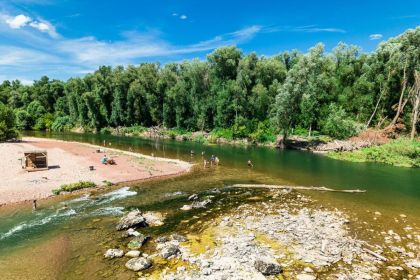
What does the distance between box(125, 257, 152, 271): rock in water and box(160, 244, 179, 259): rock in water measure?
1088 millimetres

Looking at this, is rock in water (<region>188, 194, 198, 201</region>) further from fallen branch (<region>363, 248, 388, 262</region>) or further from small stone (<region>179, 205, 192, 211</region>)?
fallen branch (<region>363, 248, 388, 262</region>)

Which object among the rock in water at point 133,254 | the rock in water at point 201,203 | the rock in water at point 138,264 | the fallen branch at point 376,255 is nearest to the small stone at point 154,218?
the rock in water at point 201,203

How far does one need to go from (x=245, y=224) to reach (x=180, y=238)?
5.84 m

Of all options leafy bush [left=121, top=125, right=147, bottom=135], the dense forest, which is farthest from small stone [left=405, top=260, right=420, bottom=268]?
leafy bush [left=121, top=125, right=147, bottom=135]

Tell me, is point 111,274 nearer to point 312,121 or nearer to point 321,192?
point 321,192

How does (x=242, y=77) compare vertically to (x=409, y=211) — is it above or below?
above

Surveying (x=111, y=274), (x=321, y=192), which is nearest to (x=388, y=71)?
(x=321, y=192)

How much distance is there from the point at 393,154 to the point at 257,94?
44746 mm

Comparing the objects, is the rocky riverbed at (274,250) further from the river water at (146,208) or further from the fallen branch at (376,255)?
the river water at (146,208)

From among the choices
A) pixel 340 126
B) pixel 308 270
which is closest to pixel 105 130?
pixel 340 126

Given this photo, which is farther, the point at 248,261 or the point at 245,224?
the point at 245,224

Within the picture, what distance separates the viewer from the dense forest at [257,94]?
80.2 m

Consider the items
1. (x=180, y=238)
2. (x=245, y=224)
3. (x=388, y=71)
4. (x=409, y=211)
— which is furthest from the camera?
(x=388, y=71)

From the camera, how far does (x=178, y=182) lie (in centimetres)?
4094
